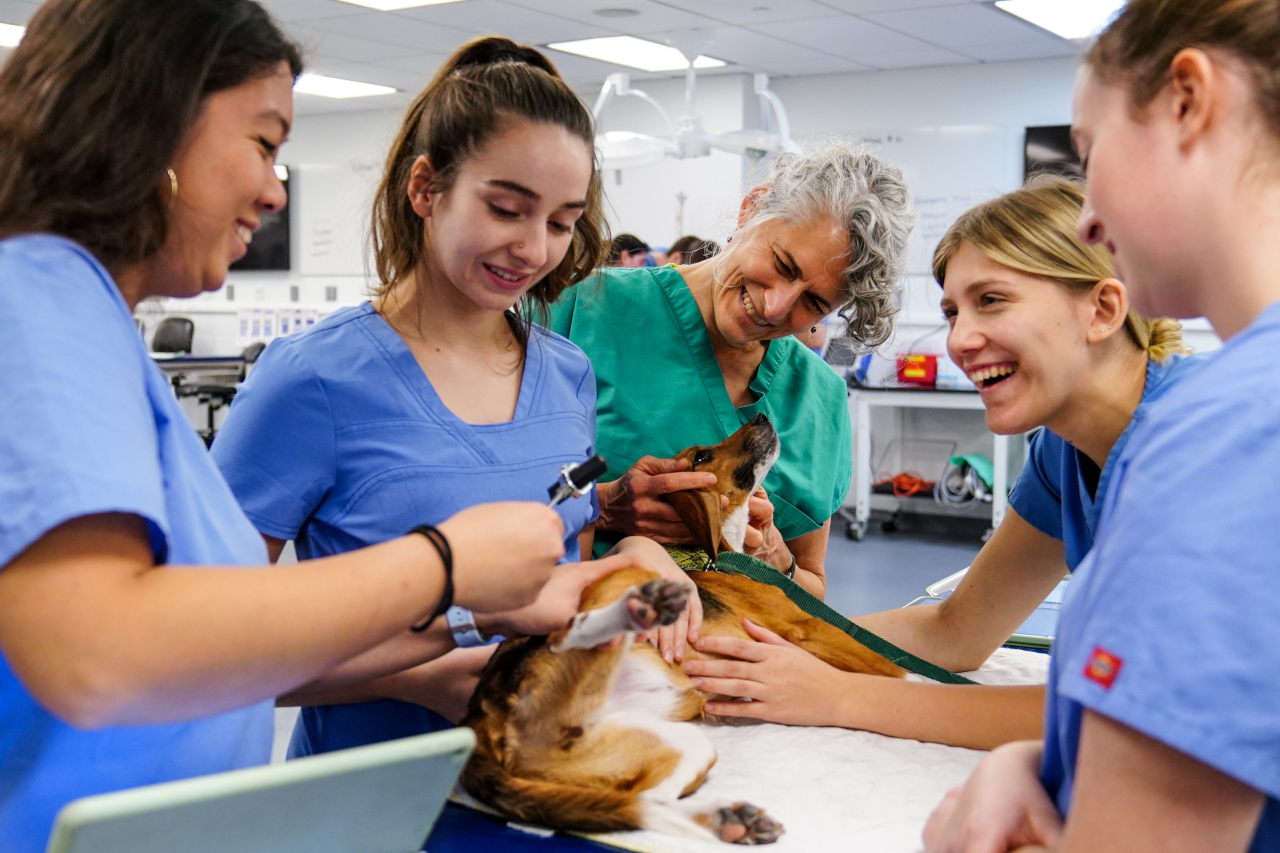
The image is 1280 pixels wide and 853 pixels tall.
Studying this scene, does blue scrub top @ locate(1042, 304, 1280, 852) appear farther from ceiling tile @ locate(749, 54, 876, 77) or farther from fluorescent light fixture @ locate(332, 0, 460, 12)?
ceiling tile @ locate(749, 54, 876, 77)

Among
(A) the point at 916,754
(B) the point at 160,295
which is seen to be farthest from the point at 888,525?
(B) the point at 160,295

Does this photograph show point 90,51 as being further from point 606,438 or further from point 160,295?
point 606,438

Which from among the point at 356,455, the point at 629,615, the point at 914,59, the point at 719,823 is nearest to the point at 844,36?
the point at 914,59

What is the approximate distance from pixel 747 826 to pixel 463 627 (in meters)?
0.41

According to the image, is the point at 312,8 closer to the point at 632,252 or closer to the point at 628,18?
the point at 628,18

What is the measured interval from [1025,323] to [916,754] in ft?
2.18

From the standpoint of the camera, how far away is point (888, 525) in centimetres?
749

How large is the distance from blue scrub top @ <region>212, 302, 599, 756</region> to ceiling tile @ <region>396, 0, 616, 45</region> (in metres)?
5.39

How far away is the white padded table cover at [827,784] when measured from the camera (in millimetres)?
1148

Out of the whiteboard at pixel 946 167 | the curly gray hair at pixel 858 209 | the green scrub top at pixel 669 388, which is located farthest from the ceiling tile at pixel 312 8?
the curly gray hair at pixel 858 209

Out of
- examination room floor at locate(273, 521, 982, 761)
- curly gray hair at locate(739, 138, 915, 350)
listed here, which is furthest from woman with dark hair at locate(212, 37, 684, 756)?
examination room floor at locate(273, 521, 982, 761)

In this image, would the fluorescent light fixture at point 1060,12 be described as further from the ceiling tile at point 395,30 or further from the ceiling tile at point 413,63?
the ceiling tile at point 413,63

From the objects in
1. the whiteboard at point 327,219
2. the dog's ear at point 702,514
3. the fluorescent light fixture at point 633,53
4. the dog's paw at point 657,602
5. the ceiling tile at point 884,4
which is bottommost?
the dog's ear at point 702,514

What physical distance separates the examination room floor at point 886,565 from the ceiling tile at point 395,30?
4.21 meters
